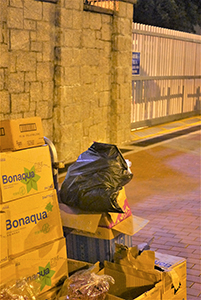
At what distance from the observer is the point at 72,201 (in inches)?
140

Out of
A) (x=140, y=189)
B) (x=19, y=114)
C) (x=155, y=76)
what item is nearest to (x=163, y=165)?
(x=140, y=189)

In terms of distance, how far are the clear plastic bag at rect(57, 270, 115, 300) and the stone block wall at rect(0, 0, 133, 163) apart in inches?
187

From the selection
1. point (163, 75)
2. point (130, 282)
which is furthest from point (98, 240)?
point (163, 75)

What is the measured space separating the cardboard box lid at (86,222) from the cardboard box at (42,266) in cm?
27

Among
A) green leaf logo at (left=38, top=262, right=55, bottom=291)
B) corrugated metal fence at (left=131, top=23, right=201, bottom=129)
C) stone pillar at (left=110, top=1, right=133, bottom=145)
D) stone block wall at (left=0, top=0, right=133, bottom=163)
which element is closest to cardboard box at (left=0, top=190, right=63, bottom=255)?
green leaf logo at (left=38, top=262, right=55, bottom=291)

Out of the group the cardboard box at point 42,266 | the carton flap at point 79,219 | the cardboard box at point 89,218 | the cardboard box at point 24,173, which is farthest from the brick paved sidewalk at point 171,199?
the cardboard box at point 24,173

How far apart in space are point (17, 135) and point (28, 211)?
0.52 m

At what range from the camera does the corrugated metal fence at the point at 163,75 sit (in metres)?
12.6

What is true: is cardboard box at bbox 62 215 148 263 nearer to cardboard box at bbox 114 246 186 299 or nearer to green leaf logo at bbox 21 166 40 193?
cardboard box at bbox 114 246 186 299

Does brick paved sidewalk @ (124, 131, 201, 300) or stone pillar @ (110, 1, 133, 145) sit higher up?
stone pillar @ (110, 1, 133, 145)

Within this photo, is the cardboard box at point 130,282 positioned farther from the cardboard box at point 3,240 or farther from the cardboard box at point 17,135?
the cardboard box at point 17,135

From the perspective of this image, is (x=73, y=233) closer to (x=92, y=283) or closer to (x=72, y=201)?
(x=72, y=201)

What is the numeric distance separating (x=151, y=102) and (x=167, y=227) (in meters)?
8.30

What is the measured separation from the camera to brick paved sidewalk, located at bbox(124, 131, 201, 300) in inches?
194
